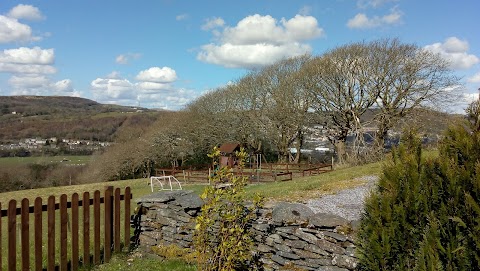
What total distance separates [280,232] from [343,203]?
2.64 metres

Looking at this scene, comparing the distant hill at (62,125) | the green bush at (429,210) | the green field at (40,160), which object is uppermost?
the distant hill at (62,125)

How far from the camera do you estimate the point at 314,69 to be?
31047 mm

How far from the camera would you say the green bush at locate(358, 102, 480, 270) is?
3.04m

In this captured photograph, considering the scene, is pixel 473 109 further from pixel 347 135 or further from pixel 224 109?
pixel 224 109

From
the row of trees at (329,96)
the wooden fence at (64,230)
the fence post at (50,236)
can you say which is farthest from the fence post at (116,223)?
the row of trees at (329,96)

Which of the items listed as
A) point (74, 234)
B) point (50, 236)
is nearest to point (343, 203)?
point (74, 234)

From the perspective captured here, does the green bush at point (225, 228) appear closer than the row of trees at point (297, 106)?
Yes

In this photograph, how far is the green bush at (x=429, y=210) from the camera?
119 inches

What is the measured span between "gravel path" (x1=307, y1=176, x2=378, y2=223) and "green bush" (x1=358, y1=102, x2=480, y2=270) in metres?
1.62

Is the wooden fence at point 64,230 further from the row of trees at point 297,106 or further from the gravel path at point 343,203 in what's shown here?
the row of trees at point 297,106

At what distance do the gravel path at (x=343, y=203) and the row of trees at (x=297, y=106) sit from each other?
16.6 metres

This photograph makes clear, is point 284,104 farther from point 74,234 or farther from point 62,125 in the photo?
point 62,125

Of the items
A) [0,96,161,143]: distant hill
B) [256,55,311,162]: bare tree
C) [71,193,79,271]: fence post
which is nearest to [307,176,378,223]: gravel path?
[71,193,79,271]: fence post

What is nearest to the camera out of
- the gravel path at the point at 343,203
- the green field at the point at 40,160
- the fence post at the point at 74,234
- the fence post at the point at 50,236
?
the fence post at the point at 50,236
